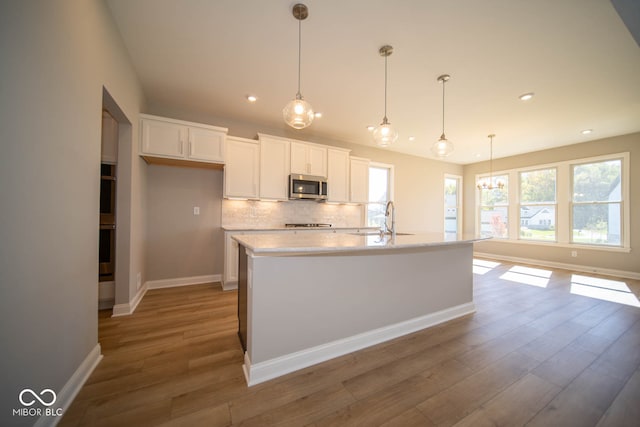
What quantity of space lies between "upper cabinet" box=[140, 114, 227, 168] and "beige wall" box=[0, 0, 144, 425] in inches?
49.6

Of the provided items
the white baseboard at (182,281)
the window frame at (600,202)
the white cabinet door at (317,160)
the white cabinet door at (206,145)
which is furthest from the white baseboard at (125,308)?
the window frame at (600,202)

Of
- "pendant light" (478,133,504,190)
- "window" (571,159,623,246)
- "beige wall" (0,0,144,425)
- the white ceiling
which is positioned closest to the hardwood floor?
"beige wall" (0,0,144,425)

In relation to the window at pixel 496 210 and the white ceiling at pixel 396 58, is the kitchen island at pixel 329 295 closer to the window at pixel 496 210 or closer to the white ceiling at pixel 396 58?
the white ceiling at pixel 396 58

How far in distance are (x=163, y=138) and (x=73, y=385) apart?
2.71m

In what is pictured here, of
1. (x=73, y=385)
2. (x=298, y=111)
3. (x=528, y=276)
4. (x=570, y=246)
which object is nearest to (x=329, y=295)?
(x=298, y=111)

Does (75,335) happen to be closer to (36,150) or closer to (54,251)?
(54,251)

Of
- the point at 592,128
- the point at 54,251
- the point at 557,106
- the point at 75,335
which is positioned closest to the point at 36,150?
the point at 54,251

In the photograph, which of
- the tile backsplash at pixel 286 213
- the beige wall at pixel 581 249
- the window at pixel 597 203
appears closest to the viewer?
the tile backsplash at pixel 286 213

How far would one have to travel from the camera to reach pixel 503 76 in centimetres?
268

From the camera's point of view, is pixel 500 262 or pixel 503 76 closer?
pixel 503 76

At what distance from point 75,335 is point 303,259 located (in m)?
1.51

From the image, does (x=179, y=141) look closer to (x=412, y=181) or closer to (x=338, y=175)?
(x=338, y=175)

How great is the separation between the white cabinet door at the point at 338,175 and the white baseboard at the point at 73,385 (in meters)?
3.61

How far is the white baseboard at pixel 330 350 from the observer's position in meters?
1.55
